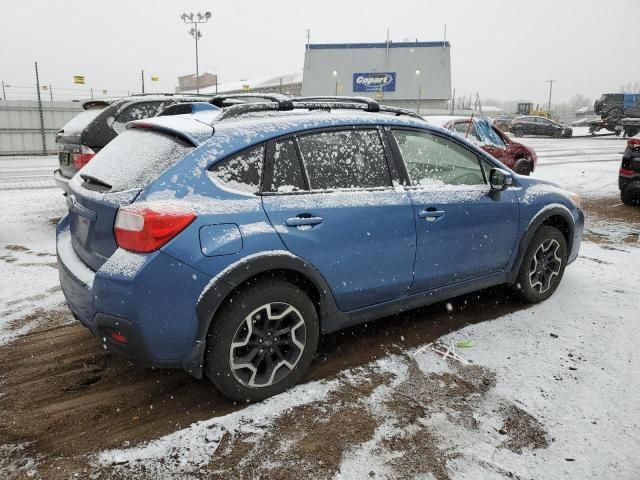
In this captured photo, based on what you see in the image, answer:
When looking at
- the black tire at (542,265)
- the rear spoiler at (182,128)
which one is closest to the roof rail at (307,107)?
the rear spoiler at (182,128)

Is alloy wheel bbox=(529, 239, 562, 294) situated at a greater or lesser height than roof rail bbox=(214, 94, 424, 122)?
lesser

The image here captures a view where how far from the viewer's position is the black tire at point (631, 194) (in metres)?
8.76

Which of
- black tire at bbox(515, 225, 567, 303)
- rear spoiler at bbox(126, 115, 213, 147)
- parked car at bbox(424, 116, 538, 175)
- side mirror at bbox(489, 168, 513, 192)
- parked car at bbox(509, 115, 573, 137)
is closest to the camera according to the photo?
rear spoiler at bbox(126, 115, 213, 147)

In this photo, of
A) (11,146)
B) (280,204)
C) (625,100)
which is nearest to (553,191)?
(280,204)

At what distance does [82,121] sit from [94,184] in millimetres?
4528

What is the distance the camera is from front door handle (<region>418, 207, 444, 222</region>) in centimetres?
340

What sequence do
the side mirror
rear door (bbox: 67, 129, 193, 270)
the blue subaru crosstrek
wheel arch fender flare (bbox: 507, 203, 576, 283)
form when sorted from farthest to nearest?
wheel arch fender flare (bbox: 507, 203, 576, 283) < the side mirror < rear door (bbox: 67, 129, 193, 270) < the blue subaru crosstrek

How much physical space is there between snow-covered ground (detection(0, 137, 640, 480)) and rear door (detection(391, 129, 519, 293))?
520 mm

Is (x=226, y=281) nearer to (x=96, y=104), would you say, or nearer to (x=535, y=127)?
(x=96, y=104)

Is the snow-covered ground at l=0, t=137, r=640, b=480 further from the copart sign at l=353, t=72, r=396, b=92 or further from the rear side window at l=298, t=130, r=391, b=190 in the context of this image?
the copart sign at l=353, t=72, r=396, b=92

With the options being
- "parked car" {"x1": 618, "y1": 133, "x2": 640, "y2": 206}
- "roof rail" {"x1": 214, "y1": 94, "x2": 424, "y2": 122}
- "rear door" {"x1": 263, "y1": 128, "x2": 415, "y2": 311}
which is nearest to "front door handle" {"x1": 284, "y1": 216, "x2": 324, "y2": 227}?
"rear door" {"x1": 263, "y1": 128, "x2": 415, "y2": 311}

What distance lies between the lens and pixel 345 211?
9.99 ft

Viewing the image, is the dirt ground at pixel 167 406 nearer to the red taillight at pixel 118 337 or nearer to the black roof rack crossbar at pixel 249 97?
the red taillight at pixel 118 337

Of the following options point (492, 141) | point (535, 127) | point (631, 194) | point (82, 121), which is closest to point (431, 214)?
point (82, 121)
